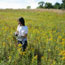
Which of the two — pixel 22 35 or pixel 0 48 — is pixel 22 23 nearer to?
pixel 22 35

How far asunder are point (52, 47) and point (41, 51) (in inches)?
14.7

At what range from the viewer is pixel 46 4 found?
7656cm

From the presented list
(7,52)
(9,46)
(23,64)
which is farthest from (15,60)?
(9,46)

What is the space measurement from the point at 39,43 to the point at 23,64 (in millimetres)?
1987

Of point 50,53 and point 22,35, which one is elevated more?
point 22,35

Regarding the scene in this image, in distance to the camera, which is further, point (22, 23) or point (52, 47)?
point (52, 47)

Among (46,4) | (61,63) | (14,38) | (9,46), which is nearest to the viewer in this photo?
(61,63)

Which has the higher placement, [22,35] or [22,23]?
[22,23]

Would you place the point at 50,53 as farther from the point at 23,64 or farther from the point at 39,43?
the point at 23,64

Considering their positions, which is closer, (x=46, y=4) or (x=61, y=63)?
(x=61, y=63)

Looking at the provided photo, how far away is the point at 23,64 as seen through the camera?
429 cm

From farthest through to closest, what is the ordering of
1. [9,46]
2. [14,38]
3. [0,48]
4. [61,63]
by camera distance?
[14,38] → [9,46] → [0,48] → [61,63]

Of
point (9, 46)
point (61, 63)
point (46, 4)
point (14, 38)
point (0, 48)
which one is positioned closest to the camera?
point (61, 63)

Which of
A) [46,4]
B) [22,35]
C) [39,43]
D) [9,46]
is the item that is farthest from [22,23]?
[46,4]
